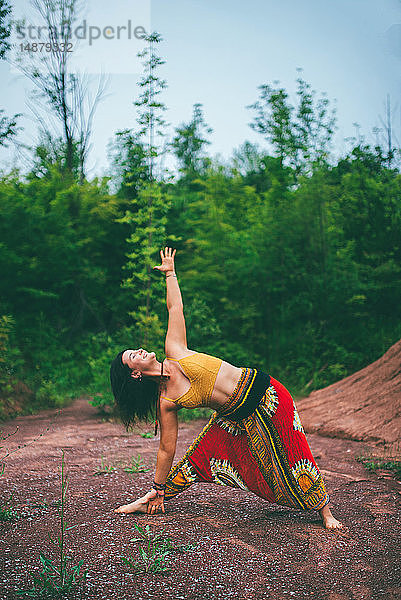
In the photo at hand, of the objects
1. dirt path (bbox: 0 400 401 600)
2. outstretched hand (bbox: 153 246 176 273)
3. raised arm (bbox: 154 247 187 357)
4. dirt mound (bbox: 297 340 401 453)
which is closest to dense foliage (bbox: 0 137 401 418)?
dirt mound (bbox: 297 340 401 453)

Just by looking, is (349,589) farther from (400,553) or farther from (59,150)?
(59,150)

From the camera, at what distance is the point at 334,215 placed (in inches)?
321

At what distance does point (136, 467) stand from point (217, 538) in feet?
4.73

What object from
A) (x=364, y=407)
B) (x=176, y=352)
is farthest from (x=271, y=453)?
(x=364, y=407)

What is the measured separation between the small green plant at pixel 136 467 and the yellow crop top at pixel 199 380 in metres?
1.39

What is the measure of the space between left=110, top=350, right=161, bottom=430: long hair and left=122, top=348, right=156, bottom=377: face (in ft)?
0.09

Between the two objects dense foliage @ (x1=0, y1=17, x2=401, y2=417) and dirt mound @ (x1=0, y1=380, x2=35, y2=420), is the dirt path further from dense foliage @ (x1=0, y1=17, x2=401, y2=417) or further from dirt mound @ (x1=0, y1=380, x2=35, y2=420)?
dense foliage @ (x1=0, y1=17, x2=401, y2=417)

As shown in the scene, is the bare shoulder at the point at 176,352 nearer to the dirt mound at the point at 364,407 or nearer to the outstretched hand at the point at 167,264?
the outstretched hand at the point at 167,264

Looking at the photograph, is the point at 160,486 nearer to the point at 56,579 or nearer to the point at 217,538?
the point at 217,538

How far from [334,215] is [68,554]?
696cm

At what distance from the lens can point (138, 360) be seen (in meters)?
2.63

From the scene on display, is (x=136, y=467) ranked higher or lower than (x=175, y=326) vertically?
lower

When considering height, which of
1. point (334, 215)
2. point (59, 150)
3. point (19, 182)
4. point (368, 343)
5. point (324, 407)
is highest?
point (59, 150)

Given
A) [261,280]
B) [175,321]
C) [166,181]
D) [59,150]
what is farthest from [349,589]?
[59,150]
